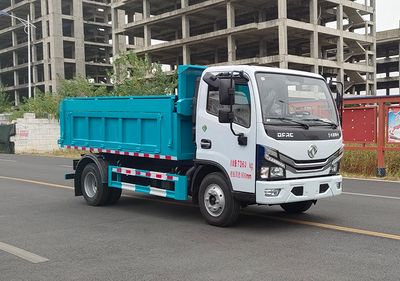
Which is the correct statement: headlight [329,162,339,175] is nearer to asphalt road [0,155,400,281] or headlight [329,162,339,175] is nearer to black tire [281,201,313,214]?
asphalt road [0,155,400,281]

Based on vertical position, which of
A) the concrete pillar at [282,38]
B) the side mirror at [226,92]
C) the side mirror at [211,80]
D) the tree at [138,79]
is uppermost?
the concrete pillar at [282,38]

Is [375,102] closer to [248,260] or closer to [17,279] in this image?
[248,260]

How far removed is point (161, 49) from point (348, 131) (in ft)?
152

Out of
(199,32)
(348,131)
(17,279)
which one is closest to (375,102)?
(348,131)

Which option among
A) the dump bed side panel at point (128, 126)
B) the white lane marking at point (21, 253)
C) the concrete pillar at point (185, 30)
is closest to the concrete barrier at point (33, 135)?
the concrete pillar at point (185, 30)

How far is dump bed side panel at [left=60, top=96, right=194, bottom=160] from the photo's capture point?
8.03 m

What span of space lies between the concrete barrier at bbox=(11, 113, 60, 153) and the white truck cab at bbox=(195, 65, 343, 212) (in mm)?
28806

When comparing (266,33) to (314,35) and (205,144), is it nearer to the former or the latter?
(314,35)

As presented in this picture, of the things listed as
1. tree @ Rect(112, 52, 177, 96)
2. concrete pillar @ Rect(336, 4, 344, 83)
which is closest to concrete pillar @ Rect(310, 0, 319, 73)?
concrete pillar @ Rect(336, 4, 344, 83)

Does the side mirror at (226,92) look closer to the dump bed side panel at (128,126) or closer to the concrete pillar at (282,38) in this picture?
the dump bed side panel at (128,126)

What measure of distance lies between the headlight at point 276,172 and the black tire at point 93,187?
12.9ft

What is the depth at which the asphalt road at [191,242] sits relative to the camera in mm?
5328

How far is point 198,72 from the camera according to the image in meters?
8.17

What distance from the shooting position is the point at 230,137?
7242 mm
